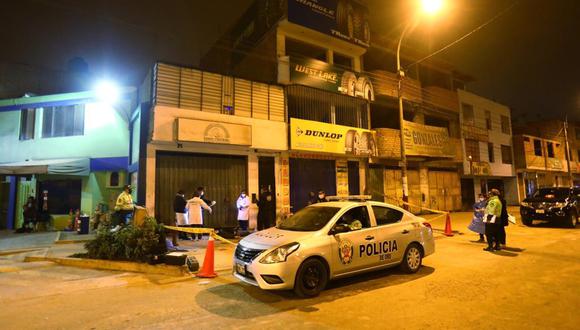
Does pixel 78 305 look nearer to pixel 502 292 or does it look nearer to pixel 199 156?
pixel 502 292

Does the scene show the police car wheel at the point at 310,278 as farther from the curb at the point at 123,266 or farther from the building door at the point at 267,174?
the building door at the point at 267,174

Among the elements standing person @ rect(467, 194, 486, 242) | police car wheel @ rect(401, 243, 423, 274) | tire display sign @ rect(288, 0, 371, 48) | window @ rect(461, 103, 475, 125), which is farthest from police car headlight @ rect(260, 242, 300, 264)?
A: window @ rect(461, 103, 475, 125)

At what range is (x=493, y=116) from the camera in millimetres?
29312

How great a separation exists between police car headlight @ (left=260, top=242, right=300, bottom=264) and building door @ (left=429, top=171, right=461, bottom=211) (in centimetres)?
2011

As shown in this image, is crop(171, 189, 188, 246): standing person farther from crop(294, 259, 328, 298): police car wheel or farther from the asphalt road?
crop(294, 259, 328, 298): police car wheel

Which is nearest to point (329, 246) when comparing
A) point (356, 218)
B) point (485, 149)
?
point (356, 218)

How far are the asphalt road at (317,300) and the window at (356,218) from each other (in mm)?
1054

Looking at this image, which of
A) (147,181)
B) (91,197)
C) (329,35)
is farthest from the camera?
(329,35)

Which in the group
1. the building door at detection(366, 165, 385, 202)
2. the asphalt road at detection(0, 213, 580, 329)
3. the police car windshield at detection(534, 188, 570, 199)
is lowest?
the asphalt road at detection(0, 213, 580, 329)

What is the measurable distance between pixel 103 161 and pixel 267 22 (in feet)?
33.9

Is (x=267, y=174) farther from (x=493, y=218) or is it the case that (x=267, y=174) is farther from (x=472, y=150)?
(x=472, y=150)

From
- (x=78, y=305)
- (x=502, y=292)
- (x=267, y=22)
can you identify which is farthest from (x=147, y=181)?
(x=502, y=292)

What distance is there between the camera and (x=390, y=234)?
21.8ft

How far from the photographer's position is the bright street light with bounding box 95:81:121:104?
1523 centimetres
